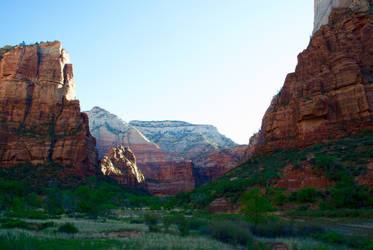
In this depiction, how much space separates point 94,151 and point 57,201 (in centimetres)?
3854

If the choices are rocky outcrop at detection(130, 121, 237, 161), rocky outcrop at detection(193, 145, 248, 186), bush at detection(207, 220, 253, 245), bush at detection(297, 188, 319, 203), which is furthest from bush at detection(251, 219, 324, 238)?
rocky outcrop at detection(130, 121, 237, 161)

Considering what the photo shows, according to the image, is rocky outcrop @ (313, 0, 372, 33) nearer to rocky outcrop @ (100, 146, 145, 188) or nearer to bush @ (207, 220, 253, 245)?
bush @ (207, 220, 253, 245)

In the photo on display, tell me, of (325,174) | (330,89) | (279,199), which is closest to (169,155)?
(330,89)

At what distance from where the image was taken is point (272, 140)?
5559 centimetres

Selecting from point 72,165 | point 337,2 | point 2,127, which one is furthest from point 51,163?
point 337,2

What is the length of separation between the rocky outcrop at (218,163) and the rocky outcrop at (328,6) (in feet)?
185

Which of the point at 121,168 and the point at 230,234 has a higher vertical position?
the point at 121,168

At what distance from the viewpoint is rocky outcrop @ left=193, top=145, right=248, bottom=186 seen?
121938mm

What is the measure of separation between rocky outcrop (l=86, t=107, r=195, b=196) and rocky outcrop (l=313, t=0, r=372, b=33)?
70377mm

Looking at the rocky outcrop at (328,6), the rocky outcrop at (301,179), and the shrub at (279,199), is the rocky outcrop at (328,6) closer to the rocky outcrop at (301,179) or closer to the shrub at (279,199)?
the rocky outcrop at (301,179)

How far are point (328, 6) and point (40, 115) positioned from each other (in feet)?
240

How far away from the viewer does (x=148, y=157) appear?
138625 mm

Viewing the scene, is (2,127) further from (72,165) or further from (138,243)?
(138,243)

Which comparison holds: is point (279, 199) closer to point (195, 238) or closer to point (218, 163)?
point (195, 238)
